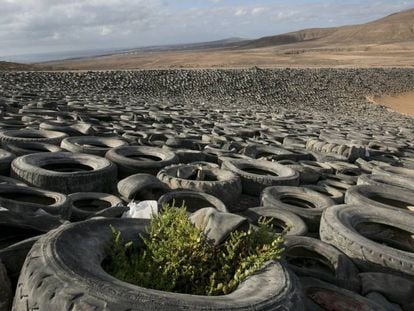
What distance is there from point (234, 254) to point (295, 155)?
719 cm

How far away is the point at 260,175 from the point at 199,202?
6.11 feet

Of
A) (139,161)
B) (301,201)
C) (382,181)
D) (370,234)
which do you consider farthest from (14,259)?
(382,181)

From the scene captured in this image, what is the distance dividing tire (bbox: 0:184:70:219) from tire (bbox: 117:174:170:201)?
3.47 feet

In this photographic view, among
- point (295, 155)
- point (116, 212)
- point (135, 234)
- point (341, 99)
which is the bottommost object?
point (341, 99)

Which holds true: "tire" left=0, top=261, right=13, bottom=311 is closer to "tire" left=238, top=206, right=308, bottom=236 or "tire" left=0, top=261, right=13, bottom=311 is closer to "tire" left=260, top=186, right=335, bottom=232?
"tire" left=238, top=206, right=308, bottom=236

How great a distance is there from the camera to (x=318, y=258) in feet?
16.8

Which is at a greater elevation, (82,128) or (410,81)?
(82,128)

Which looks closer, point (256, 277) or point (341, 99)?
point (256, 277)

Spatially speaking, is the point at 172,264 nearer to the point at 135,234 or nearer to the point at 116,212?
the point at 135,234

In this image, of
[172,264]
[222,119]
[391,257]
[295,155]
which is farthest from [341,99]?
[172,264]

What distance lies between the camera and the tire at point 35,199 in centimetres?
517

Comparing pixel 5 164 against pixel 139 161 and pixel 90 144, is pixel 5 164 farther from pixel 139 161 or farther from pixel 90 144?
pixel 90 144

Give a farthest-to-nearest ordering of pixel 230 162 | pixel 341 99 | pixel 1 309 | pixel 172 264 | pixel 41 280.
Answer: pixel 341 99 < pixel 230 162 < pixel 172 264 < pixel 1 309 < pixel 41 280

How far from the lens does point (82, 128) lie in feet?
35.4
